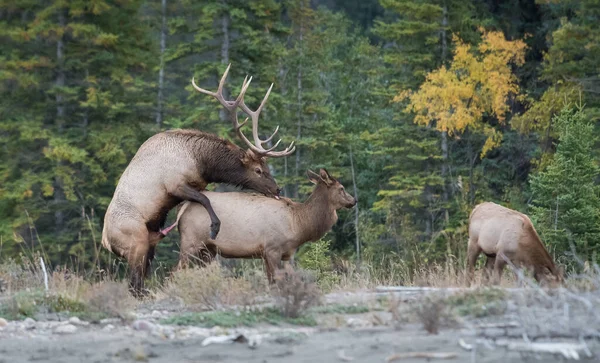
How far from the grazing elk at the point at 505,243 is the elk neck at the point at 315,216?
1.88 meters

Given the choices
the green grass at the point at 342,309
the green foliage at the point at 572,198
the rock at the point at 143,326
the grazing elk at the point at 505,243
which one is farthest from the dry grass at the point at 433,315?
the green foliage at the point at 572,198

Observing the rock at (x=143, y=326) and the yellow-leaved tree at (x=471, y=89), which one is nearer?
the rock at (x=143, y=326)

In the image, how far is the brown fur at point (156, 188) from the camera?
43.7 feet

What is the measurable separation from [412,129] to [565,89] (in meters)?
4.91

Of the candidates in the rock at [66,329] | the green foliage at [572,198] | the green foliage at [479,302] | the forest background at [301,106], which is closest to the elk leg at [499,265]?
the green foliage at [479,302]

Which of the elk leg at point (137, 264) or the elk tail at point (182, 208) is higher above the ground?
the elk tail at point (182, 208)

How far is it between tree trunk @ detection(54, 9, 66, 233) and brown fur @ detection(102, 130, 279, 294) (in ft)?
66.9

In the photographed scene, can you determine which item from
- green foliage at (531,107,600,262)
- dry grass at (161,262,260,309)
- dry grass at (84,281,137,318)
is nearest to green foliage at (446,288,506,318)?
dry grass at (161,262,260,309)

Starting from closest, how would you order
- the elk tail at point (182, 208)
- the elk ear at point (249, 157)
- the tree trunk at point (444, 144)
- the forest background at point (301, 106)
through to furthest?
the elk tail at point (182, 208) < the elk ear at point (249, 157) < the forest background at point (301, 106) < the tree trunk at point (444, 144)

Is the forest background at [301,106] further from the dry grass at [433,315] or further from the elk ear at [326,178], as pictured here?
the dry grass at [433,315]

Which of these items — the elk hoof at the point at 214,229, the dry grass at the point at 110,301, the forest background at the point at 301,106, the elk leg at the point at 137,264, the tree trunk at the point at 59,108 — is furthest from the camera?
the tree trunk at the point at 59,108

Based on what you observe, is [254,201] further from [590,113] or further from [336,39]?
[336,39]

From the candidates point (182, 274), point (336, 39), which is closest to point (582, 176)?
point (182, 274)

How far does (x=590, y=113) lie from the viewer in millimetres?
27703
